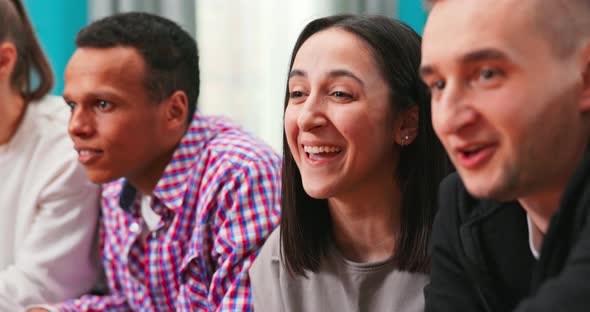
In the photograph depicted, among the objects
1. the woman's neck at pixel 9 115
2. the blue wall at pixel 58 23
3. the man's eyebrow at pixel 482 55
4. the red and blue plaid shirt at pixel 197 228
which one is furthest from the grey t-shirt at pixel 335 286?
the blue wall at pixel 58 23

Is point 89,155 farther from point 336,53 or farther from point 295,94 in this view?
point 336,53

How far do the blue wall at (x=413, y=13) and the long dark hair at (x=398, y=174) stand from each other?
1.16m

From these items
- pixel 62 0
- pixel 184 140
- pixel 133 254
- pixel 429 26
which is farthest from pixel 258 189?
pixel 62 0

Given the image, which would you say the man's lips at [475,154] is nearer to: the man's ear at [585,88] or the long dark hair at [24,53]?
the man's ear at [585,88]

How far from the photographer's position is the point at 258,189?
1652 mm

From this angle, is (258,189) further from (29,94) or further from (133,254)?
(29,94)

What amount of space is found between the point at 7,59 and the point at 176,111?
0.57 meters

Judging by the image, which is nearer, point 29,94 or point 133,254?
point 133,254

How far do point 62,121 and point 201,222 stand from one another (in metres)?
0.63

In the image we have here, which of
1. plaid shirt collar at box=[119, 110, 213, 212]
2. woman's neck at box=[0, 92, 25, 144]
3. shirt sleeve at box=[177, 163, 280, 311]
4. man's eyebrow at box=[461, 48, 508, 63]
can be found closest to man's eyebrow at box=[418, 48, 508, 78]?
man's eyebrow at box=[461, 48, 508, 63]

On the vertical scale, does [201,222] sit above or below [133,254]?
above

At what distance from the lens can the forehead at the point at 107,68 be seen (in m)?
1.79

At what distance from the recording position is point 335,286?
4.66 feet

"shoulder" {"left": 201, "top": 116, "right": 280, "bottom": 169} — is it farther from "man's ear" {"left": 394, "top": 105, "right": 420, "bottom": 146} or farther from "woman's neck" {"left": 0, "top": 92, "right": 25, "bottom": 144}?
"woman's neck" {"left": 0, "top": 92, "right": 25, "bottom": 144}
